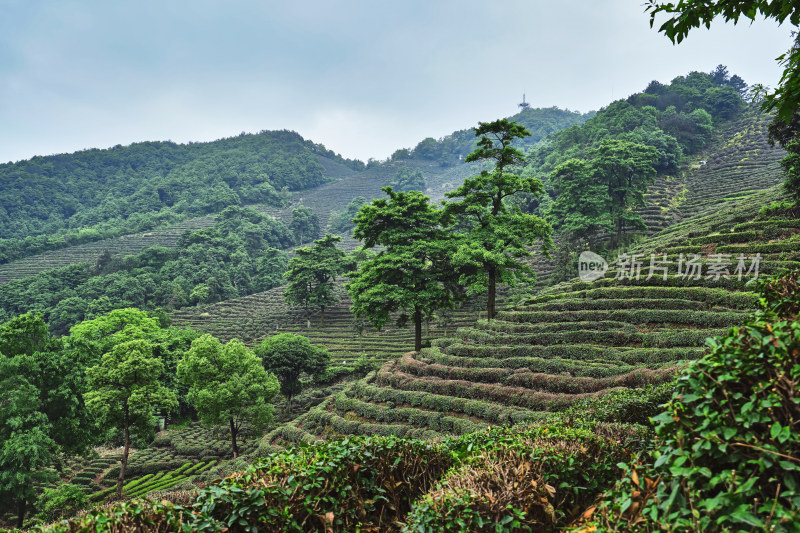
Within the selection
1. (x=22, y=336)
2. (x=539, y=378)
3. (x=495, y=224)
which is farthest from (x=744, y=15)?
(x=22, y=336)

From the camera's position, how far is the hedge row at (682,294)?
14047 millimetres

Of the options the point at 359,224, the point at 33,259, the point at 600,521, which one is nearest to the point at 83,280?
the point at 33,259

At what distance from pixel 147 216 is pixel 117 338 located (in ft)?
192

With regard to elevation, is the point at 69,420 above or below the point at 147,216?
below

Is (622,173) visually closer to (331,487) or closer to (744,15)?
(744,15)

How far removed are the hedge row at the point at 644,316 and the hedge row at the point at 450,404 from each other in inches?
224

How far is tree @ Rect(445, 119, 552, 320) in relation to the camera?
1777cm

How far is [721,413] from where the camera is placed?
231 cm

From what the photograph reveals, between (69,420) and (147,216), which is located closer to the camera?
(69,420)

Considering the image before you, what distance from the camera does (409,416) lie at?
1420 centimetres

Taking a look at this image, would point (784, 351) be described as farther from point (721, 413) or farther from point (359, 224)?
point (359, 224)

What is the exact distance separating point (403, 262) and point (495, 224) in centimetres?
443

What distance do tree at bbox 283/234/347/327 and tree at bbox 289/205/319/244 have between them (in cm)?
3960

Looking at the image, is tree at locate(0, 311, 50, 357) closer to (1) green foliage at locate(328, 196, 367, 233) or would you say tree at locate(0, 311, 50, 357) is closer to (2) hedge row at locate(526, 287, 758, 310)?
(2) hedge row at locate(526, 287, 758, 310)
